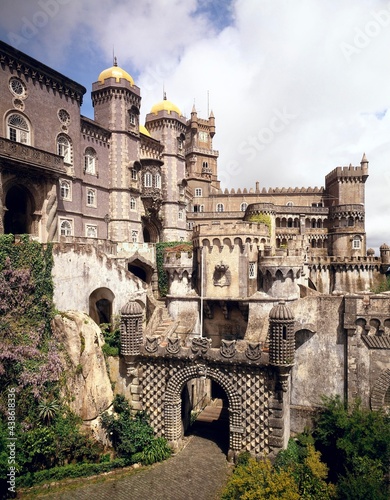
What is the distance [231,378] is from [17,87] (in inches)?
1205

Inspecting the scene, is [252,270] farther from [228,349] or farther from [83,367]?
[83,367]

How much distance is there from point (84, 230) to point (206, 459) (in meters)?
25.8

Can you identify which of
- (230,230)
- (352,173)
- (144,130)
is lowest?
(230,230)

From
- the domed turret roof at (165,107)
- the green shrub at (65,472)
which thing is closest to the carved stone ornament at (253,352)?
the green shrub at (65,472)

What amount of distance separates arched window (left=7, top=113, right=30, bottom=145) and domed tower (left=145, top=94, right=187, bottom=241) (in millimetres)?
19977

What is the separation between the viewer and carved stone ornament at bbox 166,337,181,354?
23266mm

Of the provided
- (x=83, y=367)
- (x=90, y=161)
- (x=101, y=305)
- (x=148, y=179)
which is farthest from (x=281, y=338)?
(x=148, y=179)

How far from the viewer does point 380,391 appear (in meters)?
22.2

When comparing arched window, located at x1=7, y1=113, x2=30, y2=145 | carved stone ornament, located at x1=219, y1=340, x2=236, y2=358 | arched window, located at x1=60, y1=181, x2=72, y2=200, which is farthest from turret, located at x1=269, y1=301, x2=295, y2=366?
arched window, located at x1=7, y1=113, x2=30, y2=145

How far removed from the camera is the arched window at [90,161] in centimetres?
3951

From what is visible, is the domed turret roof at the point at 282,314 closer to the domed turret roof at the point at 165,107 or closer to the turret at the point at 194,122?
the domed turret roof at the point at 165,107

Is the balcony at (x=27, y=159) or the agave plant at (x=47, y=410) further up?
the balcony at (x=27, y=159)

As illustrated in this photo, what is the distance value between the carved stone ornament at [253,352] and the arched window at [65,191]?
2496cm

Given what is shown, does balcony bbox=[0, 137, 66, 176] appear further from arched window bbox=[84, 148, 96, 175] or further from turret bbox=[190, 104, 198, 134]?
turret bbox=[190, 104, 198, 134]
